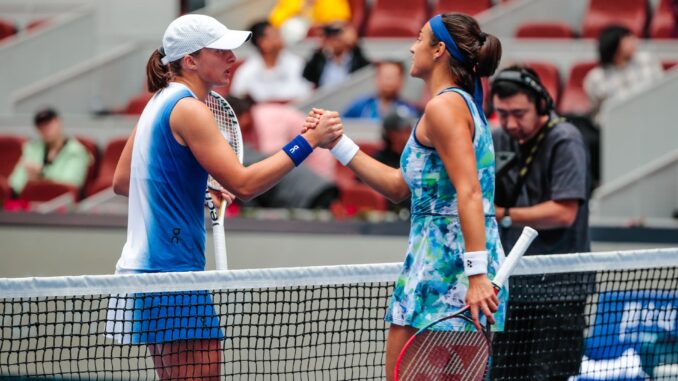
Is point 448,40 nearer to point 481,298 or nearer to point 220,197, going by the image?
point 481,298

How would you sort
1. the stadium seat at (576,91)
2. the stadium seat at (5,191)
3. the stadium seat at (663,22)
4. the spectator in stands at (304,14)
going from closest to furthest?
the stadium seat at (5,191), the stadium seat at (576,91), the stadium seat at (663,22), the spectator in stands at (304,14)

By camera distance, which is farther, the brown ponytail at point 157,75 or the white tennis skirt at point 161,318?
the brown ponytail at point 157,75

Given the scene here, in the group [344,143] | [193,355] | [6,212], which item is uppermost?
[344,143]

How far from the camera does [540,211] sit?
4.96 m

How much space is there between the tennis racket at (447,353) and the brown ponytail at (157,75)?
118 centimetres

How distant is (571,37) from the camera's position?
38.4 ft

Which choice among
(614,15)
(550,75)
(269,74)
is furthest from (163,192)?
(614,15)

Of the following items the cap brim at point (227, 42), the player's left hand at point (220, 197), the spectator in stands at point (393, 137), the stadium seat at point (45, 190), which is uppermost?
the cap brim at point (227, 42)

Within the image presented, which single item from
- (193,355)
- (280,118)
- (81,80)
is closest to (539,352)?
(193,355)

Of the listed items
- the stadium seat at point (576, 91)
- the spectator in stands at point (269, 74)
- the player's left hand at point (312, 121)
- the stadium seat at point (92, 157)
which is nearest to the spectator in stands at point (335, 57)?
the spectator in stands at point (269, 74)

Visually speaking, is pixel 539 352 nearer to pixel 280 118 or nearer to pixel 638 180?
pixel 638 180

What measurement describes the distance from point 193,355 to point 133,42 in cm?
967

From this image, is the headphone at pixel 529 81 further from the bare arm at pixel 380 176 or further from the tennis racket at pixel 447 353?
the tennis racket at pixel 447 353

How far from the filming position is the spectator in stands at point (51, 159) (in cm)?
1035
